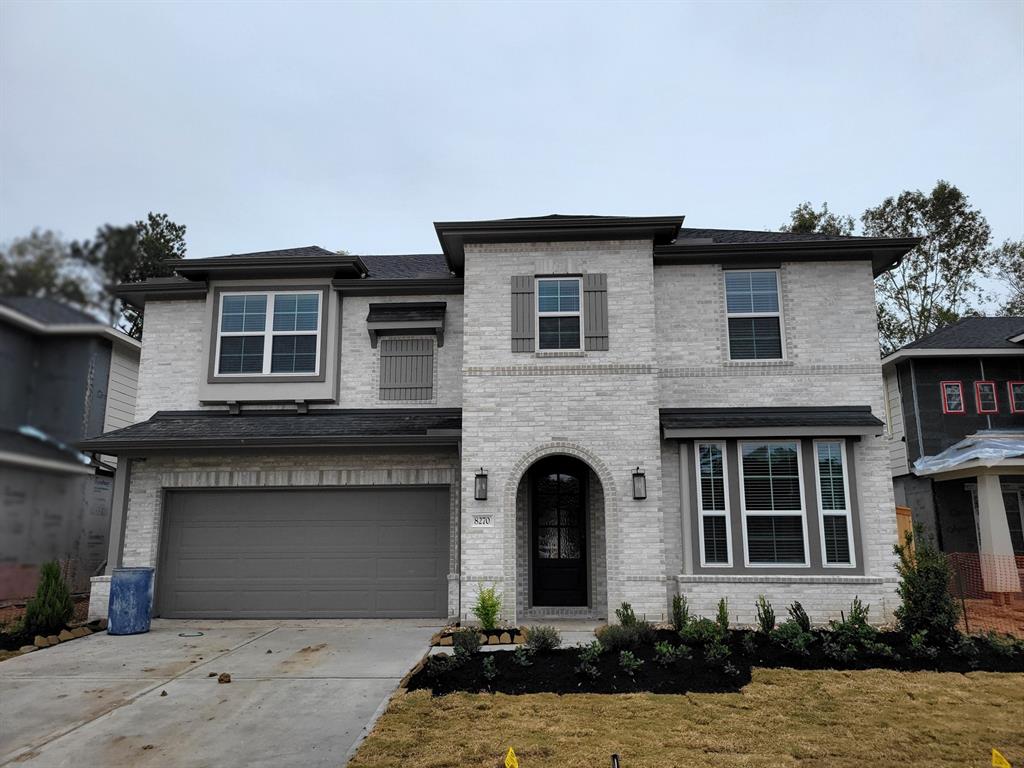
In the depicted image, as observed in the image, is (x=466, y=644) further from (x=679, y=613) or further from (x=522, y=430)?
(x=522, y=430)

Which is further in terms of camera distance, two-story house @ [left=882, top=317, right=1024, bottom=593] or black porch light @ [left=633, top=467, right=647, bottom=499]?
two-story house @ [left=882, top=317, right=1024, bottom=593]

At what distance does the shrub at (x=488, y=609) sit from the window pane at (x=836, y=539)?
16.9ft

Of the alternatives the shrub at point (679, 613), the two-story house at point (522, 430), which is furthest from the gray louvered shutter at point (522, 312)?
the shrub at point (679, 613)

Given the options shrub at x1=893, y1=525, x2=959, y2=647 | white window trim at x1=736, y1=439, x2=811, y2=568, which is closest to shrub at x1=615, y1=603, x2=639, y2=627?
white window trim at x1=736, y1=439, x2=811, y2=568

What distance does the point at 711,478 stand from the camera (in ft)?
36.8

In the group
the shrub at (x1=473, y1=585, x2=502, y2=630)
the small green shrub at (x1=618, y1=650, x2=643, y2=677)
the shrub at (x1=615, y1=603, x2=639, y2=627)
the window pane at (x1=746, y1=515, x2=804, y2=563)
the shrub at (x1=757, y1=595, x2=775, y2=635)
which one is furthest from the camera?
the window pane at (x1=746, y1=515, x2=804, y2=563)

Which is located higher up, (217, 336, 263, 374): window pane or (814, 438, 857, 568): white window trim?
(217, 336, 263, 374): window pane

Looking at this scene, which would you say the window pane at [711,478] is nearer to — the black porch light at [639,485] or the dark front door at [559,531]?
the black porch light at [639,485]

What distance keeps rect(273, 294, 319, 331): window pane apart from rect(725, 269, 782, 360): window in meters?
7.44

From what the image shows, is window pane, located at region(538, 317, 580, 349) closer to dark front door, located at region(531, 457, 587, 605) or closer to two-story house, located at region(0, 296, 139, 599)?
dark front door, located at region(531, 457, 587, 605)

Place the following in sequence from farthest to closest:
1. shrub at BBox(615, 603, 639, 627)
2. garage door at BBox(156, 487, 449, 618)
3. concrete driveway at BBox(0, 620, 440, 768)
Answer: garage door at BBox(156, 487, 449, 618) < shrub at BBox(615, 603, 639, 627) < concrete driveway at BBox(0, 620, 440, 768)

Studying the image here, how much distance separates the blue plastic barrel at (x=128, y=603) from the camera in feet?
34.9

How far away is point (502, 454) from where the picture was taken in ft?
36.0

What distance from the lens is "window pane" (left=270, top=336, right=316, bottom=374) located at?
1274cm
